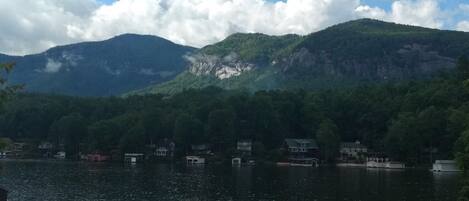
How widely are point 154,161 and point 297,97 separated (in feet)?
162

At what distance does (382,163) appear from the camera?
125 meters

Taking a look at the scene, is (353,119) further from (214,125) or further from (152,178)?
(152,178)

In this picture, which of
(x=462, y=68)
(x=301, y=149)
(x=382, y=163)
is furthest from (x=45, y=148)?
(x=462, y=68)

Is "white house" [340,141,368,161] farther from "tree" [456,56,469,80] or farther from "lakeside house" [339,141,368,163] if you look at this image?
"tree" [456,56,469,80]

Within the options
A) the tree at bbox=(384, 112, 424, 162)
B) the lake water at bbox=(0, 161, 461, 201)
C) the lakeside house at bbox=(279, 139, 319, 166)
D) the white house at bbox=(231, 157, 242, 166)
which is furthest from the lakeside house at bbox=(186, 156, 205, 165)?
the tree at bbox=(384, 112, 424, 162)

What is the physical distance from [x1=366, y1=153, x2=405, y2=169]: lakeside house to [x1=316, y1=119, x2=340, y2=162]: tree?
881 centimetres

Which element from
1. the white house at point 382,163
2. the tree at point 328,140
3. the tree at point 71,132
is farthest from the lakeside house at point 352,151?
the tree at point 71,132

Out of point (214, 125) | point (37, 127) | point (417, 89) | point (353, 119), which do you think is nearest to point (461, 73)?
point (417, 89)

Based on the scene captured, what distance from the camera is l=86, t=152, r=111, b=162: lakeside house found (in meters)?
142

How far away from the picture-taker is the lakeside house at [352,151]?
452ft

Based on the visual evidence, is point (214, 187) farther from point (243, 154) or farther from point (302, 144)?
point (302, 144)

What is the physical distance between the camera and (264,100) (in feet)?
519

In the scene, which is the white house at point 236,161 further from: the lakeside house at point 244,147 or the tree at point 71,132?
the tree at point 71,132

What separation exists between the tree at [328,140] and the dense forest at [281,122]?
0.81 ft
